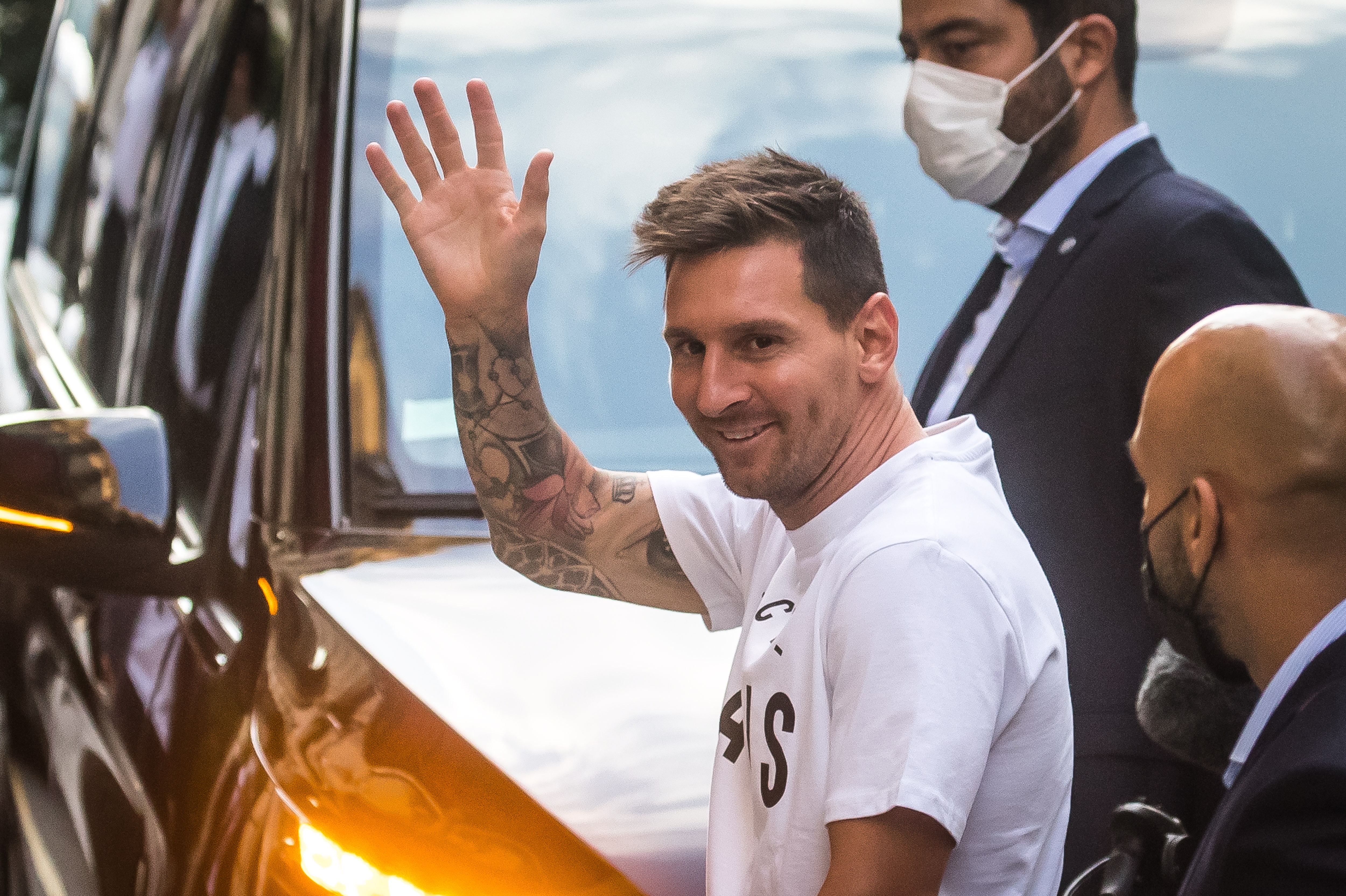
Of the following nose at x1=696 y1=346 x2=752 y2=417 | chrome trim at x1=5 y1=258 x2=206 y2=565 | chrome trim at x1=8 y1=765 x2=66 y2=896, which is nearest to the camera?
nose at x1=696 y1=346 x2=752 y2=417

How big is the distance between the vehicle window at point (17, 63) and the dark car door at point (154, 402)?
1208 cm

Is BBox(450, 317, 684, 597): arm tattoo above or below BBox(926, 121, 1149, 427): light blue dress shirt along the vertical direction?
below

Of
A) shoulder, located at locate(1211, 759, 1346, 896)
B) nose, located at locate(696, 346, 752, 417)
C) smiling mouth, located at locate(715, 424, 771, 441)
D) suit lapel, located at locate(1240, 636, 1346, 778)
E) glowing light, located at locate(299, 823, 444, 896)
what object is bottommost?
glowing light, located at locate(299, 823, 444, 896)

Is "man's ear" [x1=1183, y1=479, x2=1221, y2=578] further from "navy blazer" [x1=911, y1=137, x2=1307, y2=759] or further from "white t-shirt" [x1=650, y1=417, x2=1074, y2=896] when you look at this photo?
"navy blazer" [x1=911, y1=137, x2=1307, y2=759]

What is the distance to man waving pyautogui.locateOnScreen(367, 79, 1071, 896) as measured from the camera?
118 centimetres

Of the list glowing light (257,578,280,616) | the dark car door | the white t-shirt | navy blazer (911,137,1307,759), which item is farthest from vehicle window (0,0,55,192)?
the white t-shirt

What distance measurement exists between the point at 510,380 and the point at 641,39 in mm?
600

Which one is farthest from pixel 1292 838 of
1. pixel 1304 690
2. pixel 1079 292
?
pixel 1079 292

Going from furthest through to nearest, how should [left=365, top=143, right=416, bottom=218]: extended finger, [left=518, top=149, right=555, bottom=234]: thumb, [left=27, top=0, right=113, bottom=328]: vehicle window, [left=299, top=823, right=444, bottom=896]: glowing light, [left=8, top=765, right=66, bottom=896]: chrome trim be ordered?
[left=27, top=0, right=113, bottom=328]: vehicle window → [left=8, top=765, right=66, bottom=896]: chrome trim → [left=365, top=143, right=416, bottom=218]: extended finger → [left=518, top=149, right=555, bottom=234]: thumb → [left=299, top=823, right=444, bottom=896]: glowing light

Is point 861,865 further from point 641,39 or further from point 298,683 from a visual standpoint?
point 641,39

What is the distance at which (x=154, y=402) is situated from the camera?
2432 millimetres

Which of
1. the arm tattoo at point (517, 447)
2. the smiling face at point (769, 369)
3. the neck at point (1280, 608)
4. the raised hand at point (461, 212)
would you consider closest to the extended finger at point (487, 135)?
the raised hand at point (461, 212)

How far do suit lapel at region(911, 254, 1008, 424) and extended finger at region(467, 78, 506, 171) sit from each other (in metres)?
0.59

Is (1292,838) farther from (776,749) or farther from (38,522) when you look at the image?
(38,522)
